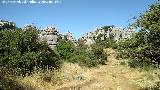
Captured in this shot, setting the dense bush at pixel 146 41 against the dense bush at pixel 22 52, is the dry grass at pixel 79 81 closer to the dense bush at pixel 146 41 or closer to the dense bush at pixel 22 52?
the dense bush at pixel 22 52

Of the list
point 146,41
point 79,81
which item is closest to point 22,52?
point 79,81

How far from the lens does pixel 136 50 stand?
16625 millimetres

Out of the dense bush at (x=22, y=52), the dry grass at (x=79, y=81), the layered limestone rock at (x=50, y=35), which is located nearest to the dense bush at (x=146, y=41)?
the dry grass at (x=79, y=81)

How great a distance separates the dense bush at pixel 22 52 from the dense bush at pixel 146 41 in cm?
914

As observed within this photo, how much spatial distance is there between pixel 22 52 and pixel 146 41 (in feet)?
39.6

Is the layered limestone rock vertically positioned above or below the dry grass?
above

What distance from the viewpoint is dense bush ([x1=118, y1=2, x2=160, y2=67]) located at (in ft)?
53.2

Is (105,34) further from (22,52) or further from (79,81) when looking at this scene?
(79,81)

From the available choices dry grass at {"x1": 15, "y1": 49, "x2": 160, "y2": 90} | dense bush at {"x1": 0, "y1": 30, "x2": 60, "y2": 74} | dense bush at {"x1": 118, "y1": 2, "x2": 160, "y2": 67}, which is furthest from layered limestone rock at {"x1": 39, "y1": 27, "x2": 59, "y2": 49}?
dense bush at {"x1": 118, "y1": 2, "x2": 160, "y2": 67}

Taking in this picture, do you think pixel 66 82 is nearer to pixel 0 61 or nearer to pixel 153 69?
pixel 0 61

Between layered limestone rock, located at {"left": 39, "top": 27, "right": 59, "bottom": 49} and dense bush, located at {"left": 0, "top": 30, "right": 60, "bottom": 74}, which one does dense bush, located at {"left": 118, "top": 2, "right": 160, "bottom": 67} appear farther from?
layered limestone rock, located at {"left": 39, "top": 27, "right": 59, "bottom": 49}

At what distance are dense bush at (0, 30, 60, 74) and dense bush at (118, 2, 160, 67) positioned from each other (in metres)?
9.14

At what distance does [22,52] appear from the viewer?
81.5ft

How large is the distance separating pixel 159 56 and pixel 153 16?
2.29 metres
